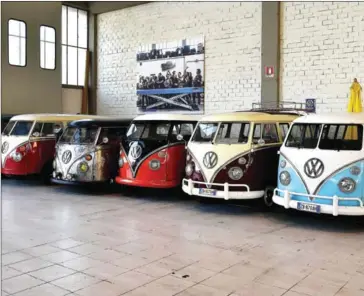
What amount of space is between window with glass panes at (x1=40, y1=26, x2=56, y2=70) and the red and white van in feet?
24.2

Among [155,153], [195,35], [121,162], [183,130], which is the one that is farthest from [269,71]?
[121,162]

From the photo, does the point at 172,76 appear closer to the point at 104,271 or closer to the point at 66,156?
the point at 66,156

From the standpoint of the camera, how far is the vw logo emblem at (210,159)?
25.9 feet

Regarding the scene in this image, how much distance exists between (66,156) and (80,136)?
0.53m

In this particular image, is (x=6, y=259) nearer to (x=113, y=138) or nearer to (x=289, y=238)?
(x=289, y=238)

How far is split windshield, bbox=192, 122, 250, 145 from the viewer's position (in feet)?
26.5

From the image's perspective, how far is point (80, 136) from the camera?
10.1 m

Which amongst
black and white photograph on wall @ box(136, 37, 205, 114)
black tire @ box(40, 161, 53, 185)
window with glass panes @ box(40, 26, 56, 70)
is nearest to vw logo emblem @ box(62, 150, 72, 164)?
black tire @ box(40, 161, 53, 185)

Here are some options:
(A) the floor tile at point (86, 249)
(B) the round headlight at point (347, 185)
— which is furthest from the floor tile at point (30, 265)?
(B) the round headlight at point (347, 185)

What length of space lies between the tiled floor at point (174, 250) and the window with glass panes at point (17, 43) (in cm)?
731

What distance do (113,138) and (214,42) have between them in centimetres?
510

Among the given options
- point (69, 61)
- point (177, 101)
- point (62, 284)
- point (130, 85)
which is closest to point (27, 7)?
point (69, 61)

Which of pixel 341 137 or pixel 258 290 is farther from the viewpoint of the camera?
pixel 341 137

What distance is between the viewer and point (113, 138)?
10219 mm
